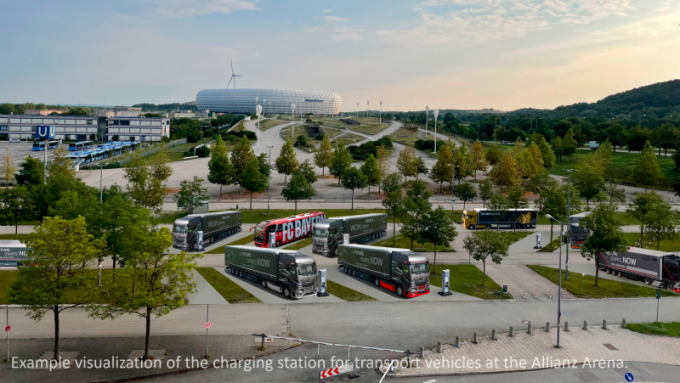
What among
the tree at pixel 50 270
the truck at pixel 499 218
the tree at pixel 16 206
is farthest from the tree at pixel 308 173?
the tree at pixel 50 270

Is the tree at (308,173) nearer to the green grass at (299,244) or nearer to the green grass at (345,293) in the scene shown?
the green grass at (299,244)

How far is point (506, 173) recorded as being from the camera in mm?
66375

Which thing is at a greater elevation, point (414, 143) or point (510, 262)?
point (414, 143)

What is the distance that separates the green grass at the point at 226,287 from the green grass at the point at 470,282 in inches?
495

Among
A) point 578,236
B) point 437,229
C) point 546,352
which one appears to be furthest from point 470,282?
point 578,236

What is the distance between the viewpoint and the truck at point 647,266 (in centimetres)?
3347

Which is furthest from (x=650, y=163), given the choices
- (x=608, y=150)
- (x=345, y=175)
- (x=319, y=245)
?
(x=319, y=245)

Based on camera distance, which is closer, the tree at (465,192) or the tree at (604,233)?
the tree at (604,233)

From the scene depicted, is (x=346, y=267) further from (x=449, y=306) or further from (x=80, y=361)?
(x=80, y=361)

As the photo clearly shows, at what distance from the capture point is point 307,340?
23.6 m

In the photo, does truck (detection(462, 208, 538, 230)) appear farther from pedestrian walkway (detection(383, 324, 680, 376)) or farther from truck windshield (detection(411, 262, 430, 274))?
pedestrian walkway (detection(383, 324, 680, 376))

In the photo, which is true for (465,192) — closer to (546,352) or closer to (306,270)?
(306,270)

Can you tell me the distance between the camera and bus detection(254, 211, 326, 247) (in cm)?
3978

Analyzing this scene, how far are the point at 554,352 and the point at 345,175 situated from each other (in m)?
41.1
